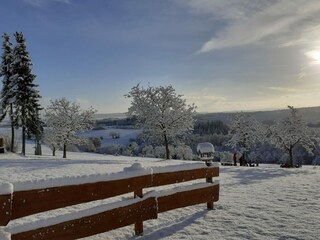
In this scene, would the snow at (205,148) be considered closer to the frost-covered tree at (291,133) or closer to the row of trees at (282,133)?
the row of trees at (282,133)

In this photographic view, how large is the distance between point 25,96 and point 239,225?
Result: 43521 millimetres

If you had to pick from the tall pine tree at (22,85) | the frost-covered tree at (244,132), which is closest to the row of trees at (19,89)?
the tall pine tree at (22,85)

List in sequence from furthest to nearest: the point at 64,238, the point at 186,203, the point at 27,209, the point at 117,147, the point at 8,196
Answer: the point at 117,147, the point at 186,203, the point at 64,238, the point at 27,209, the point at 8,196

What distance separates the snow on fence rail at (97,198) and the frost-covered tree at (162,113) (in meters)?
34.1

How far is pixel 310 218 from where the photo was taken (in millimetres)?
8375

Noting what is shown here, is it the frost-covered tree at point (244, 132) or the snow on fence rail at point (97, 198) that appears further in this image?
the frost-covered tree at point (244, 132)

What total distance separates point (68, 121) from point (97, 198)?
153 feet

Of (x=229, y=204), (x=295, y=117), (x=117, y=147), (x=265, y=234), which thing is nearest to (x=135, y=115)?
(x=295, y=117)

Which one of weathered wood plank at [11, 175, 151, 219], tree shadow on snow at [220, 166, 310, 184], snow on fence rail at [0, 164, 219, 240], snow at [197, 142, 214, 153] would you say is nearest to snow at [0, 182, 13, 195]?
snow on fence rail at [0, 164, 219, 240]

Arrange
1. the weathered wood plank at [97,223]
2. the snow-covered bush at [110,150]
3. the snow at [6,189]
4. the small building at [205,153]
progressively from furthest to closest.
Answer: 1. the snow-covered bush at [110,150]
2. the small building at [205,153]
3. the weathered wood plank at [97,223]
4. the snow at [6,189]

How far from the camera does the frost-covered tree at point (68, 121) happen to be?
51.0 meters

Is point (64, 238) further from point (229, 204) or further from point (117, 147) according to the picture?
point (117, 147)

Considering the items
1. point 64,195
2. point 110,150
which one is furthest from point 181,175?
point 110,150

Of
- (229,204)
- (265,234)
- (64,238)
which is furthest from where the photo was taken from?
(229,204)
